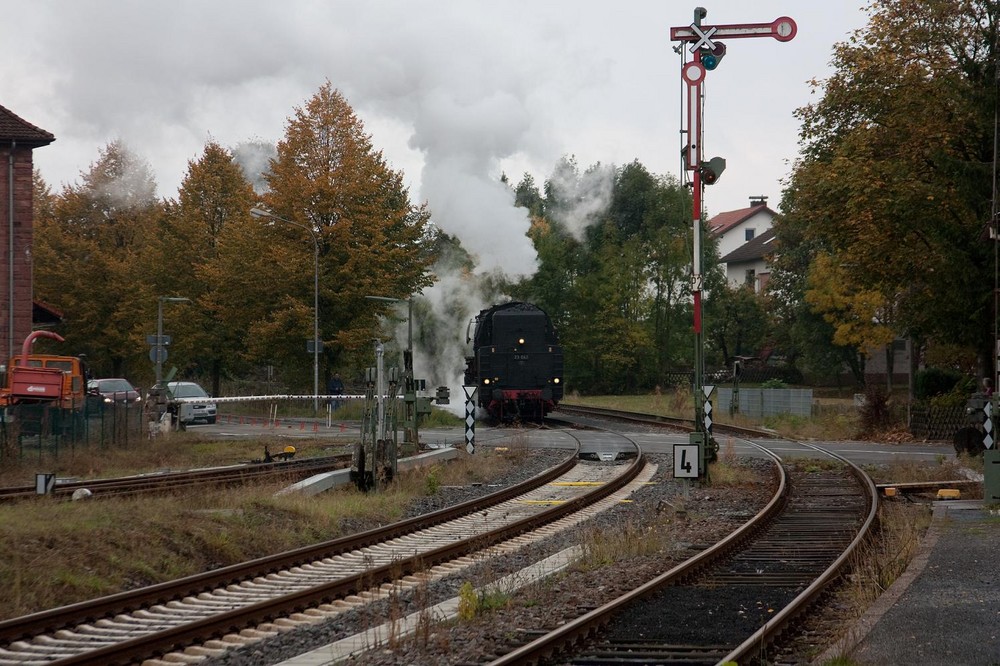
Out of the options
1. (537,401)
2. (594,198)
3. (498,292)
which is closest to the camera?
(537,401)

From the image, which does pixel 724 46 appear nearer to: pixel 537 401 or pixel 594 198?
pixel 537 401

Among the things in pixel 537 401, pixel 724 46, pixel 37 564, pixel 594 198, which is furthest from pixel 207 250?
pixel 37 564

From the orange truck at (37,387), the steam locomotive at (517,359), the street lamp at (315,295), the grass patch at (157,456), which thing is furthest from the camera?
the street lamp at (315,295)

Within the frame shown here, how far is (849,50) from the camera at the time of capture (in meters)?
32.1

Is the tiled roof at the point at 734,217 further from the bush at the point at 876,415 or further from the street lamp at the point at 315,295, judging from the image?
the bush at the point at 876,415

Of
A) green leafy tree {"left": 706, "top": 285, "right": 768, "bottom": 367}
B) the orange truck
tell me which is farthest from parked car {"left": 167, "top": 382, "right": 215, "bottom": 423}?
green leafy tree {"left": 706, "top": 285, "right": 768, "bottom": 367}

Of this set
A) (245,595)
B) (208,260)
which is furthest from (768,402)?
(245,595)

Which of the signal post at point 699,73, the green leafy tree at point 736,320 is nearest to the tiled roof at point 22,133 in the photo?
the signal post at point 699,73

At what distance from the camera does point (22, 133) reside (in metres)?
38.8

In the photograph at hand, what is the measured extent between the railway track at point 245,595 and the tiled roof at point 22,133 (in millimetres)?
27311

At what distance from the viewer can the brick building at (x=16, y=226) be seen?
3878cm

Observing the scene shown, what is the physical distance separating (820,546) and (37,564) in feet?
27.9

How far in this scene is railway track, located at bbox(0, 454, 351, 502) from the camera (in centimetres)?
1811

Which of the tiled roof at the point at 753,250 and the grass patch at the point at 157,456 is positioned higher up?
the tiled roof at the point at 753,250
